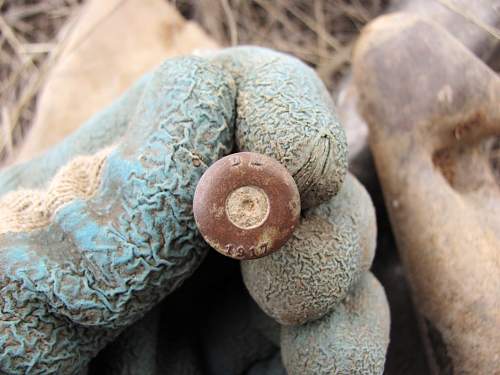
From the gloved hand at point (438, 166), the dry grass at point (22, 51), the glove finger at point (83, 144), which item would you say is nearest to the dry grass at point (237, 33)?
the dry grass at point (22, 51)

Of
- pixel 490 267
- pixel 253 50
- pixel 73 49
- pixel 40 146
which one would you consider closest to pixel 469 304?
pixel 490 267

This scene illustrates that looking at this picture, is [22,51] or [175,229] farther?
[22,51]

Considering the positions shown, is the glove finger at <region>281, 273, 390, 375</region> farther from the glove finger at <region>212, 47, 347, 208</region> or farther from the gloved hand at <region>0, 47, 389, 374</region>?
the glove finger at <region>212, 47, 347, 208</region>

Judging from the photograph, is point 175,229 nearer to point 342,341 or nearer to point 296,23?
point 342,341

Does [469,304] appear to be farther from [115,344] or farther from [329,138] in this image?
[115,344]

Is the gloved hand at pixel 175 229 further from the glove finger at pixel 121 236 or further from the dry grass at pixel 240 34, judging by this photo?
the dry grass at pixel 240 34

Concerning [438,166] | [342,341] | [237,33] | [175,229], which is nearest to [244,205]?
[175,229]
